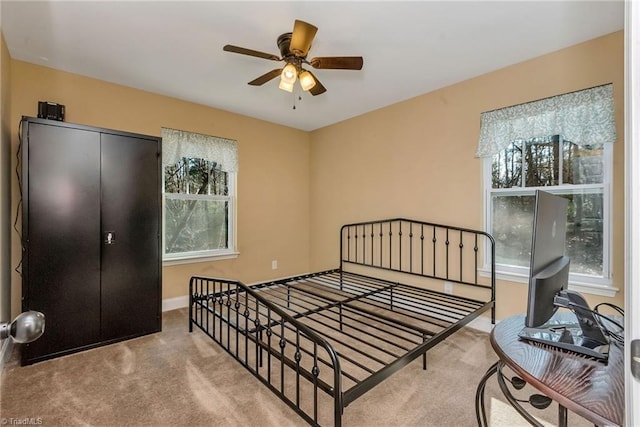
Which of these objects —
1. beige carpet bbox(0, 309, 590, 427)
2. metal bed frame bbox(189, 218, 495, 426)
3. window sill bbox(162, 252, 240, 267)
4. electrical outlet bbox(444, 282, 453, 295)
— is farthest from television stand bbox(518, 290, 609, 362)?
window sill bbox(162, 252, 240, 267)

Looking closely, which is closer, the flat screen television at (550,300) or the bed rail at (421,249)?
the flat screen television at (550,300)

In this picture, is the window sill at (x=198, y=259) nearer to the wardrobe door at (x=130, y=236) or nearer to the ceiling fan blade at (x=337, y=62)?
the wardrobe door at (x=130, y=236)

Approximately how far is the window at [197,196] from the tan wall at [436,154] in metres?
1.48

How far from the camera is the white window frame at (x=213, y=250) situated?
3.39 m

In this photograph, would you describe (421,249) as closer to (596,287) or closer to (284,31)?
(596,287)

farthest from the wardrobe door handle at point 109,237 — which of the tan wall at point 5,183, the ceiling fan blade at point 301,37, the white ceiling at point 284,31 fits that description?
the ceiling fan blade at point 301,37

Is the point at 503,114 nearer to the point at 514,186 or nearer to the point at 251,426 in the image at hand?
the point at 514,186

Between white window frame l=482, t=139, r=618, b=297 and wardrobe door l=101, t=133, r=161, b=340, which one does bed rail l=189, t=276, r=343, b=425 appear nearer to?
wardrobe door l=101, t=133, r=161, b=340

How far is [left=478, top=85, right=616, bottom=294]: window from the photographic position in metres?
2.18

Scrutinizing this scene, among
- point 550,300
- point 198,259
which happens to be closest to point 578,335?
point 550,300

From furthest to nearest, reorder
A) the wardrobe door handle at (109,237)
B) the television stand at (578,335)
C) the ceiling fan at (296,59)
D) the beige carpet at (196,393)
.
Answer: the wardrobe door handle at (109,237) < the ceiling fan at (296,59) < the beige carpet at (196,393) < the television stand at (578,335)

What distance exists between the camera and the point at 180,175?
353 centimetres

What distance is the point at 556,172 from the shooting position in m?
2.45

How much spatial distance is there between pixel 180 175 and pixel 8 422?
8.34ft
